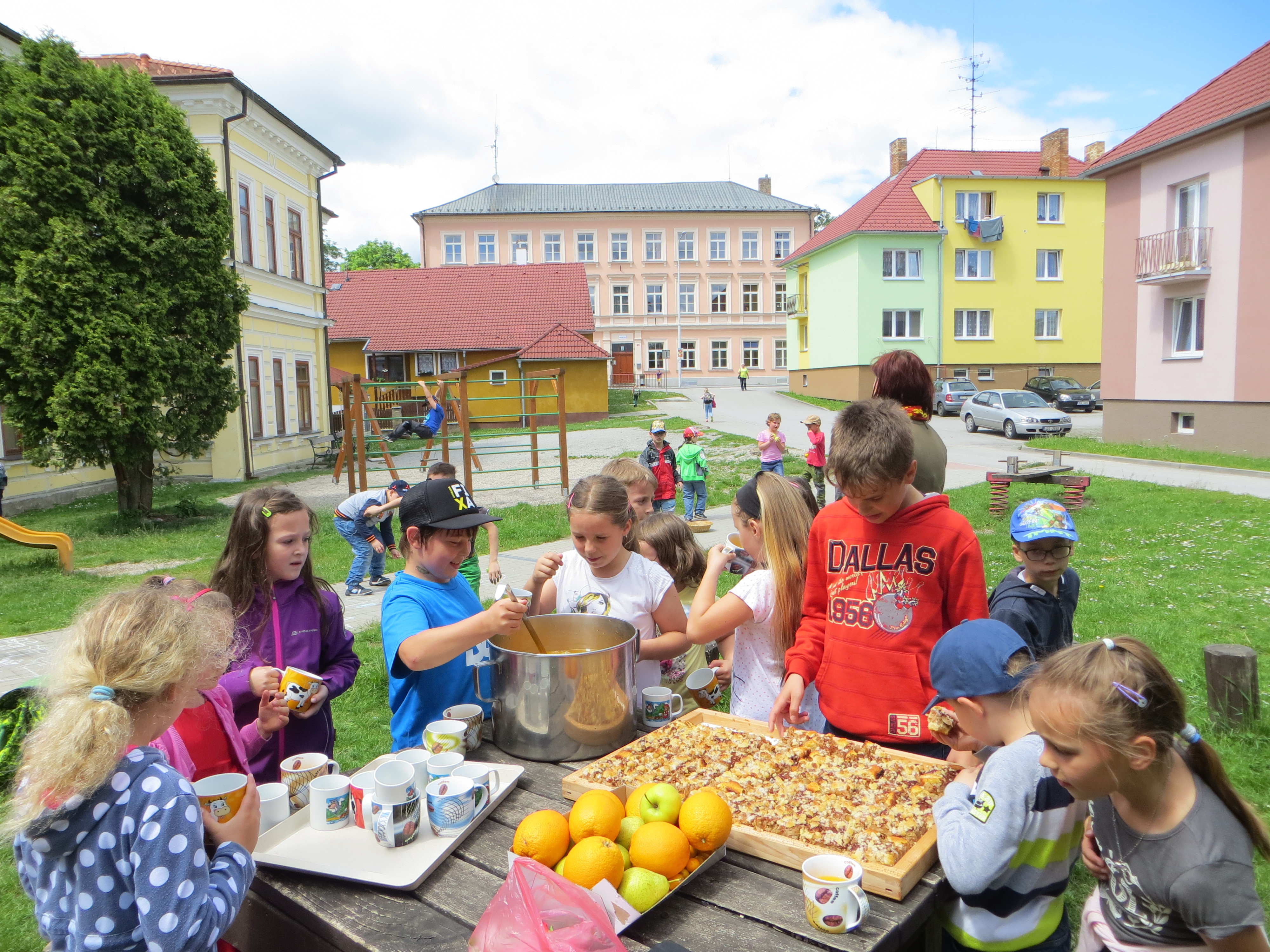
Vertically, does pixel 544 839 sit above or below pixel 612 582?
below

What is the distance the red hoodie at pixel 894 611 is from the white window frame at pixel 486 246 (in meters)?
53.1

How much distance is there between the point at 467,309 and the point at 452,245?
67.8ft

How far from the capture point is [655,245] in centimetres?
5316

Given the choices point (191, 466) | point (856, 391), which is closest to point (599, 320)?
point (856, 391)

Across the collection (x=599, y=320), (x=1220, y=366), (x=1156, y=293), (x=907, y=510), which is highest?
(x=599, y=320)

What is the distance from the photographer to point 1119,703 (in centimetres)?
155

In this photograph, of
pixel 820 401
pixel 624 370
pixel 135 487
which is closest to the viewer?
pixel 135 487

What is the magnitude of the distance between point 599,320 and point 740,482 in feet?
127

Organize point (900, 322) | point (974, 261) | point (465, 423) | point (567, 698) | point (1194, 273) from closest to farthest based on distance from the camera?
point (567, 698) → point (465, 423) → point (1194, 273) → point (974, 261) → point (900, 322)

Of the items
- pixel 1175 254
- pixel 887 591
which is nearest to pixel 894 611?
pixel 887 591

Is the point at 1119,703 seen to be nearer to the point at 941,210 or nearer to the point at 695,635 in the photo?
the point at 695,635

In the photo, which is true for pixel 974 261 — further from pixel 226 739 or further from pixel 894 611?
pixel 226 739

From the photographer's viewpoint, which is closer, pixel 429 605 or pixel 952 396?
pixel 429 605

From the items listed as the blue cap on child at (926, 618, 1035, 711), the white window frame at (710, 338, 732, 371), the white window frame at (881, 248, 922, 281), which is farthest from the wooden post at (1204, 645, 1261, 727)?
the white window frame at (710, 338, 732, 371)
